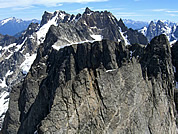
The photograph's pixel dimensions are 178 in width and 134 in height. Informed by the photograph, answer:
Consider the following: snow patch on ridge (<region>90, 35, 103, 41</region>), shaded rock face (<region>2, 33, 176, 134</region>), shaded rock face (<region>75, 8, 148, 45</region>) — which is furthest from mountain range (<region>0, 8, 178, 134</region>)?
shaded rock face (<region>75, 8, 148, 45</region>)

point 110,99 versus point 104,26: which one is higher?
point 104,26

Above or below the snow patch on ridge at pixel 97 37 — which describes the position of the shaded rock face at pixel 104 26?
above

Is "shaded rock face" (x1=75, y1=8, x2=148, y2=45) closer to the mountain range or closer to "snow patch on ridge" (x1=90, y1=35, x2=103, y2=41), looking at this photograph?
"snow patch on ridge" (x1=90, y1=35, x2=103, y2=41)

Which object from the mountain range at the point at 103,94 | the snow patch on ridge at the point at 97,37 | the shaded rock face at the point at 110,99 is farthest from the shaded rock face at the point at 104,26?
the shaded rock face at the point at 110,99

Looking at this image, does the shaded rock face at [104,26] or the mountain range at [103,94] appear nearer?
the mountain range at [103,94]

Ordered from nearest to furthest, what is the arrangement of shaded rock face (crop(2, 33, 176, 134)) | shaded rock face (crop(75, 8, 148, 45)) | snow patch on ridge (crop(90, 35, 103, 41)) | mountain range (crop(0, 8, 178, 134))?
shaded rock face (crop(2, 33, 176, 134)), mountain range (crop(0, 8, 178, 134)), snow patch on ridge (crop(90, 35, 103, 41)), shaded rock face (crop(75, 8, 148, 45))

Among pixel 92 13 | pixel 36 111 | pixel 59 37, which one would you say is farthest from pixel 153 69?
pixel 92 13

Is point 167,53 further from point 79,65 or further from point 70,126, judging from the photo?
point 70,126

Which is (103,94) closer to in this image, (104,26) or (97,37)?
(97,37)

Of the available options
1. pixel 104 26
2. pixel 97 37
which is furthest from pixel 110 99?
pixel 104 26

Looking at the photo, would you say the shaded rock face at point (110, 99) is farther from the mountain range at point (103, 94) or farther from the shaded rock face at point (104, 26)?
the shaded rock face at point (104, 26)
